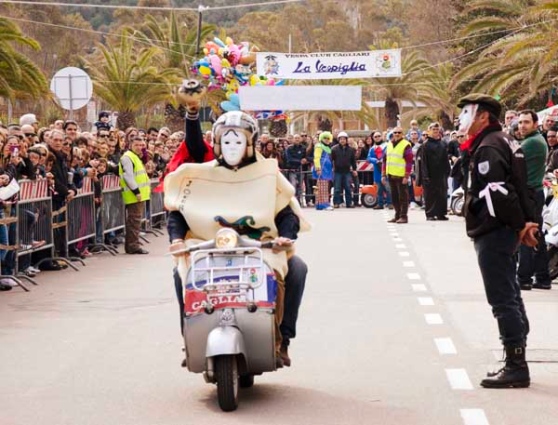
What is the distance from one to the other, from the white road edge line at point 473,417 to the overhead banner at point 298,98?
32.4m

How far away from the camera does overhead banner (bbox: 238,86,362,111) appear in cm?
4044

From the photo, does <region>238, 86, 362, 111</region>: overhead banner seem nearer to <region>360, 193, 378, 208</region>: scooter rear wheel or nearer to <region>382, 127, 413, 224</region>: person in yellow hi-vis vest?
<region>360, 193, 378, 208</region>: scooter rear wheel

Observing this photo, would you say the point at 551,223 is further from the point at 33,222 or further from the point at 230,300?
the point at 230,300

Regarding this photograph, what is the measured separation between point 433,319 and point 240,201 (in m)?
4.35

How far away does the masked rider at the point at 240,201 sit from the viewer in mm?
8492

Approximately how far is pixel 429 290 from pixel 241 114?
677 centimetres

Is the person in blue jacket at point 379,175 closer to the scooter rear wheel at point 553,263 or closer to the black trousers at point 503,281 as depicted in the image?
the scooter rear wheel at point 553,263

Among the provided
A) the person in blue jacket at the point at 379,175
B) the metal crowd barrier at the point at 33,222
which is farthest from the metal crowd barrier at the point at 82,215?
the person in blue jacket at the point at 379,175

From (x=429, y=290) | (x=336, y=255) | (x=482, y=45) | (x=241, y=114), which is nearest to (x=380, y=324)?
(x=429, y=290)

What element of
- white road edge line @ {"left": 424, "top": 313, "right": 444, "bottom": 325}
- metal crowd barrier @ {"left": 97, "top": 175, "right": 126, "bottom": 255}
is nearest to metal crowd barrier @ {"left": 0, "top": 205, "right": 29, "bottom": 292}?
metal crowd barrier @ {"left": 97, "top": 175, "right": 126, "bottom": 255}

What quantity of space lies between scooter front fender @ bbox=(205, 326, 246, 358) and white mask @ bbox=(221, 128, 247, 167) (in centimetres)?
111

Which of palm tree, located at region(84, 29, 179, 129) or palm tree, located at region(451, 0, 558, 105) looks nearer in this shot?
palm tree, located at region(451, 0, 558, 105)

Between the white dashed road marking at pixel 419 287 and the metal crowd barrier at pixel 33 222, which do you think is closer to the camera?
the white dashed road marking at pixel 419 287

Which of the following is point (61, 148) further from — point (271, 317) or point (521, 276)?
point (271, 317)
